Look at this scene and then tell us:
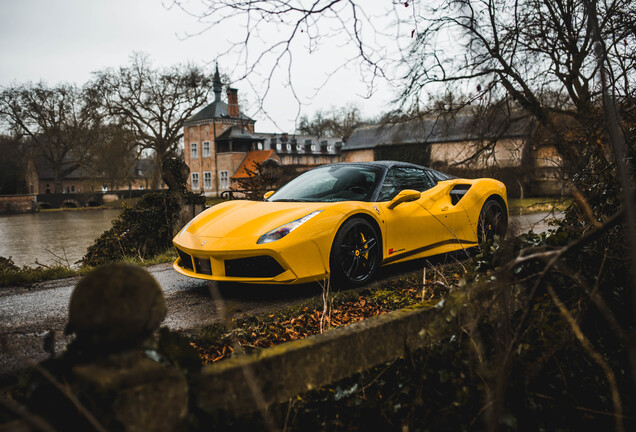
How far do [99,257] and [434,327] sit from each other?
22.1 feet

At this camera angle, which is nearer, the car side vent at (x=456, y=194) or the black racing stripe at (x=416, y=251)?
the black racing stripe at (x=416, y=251)

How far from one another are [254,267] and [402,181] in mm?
2175

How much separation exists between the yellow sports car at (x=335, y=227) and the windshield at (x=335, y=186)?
0.4 inches

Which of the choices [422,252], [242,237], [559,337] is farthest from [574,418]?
[422,252]

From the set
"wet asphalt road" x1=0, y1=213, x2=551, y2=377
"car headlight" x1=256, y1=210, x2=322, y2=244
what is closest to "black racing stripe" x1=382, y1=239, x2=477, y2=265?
"wet asphalt road" x1=0, y1=213, x2=551, y2=377

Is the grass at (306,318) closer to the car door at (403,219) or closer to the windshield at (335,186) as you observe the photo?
the car door at (403,219)

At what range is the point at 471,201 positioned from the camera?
221 inches

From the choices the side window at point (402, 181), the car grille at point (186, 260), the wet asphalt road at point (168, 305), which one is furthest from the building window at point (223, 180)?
the car grille at point (186, 260)

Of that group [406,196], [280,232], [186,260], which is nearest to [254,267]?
[280,232]

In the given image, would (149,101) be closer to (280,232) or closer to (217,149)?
(217,149)

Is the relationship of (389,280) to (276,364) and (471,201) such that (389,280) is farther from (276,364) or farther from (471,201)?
(276,364)

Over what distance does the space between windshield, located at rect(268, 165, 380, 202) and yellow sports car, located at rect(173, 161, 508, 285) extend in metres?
0.01

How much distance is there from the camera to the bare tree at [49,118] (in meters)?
39.4

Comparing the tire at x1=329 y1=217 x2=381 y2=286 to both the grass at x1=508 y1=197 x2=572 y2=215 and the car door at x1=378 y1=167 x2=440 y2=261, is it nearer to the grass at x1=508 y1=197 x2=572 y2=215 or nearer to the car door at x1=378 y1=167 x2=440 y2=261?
→ the car door at x1=378 y1=167 x2=440 y2=261
